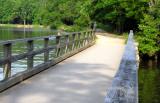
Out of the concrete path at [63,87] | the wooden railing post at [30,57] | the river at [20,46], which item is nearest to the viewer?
the concrete path at [63,87]

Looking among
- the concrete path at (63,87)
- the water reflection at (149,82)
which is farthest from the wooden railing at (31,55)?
the water reflection at (149,82)

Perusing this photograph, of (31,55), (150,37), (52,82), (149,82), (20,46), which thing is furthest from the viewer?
(20,46)

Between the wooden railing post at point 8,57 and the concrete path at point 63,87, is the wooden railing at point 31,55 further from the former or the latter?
the concrete path at point 63,87

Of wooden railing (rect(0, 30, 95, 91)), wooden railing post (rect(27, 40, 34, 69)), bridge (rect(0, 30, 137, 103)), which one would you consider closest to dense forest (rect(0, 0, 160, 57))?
wooden railing (rect(0, 30, 95, 91))

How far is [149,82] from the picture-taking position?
70.8 feet

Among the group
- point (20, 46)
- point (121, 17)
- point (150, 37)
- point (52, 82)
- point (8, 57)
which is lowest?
point (20, 46)

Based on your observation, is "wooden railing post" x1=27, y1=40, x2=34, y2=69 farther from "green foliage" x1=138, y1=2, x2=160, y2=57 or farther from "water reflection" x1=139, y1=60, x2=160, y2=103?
"green foliage" x1=138, y1=2, x2=160, y2=57

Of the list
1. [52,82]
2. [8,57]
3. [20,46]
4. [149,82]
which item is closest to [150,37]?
[149,82]

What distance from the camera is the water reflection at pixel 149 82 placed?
17758 millimetres

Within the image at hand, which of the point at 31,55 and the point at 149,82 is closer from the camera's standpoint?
the point at 31,55

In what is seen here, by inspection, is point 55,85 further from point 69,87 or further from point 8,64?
point 8,64

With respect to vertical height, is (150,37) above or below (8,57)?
below

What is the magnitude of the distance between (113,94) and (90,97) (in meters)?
4.99

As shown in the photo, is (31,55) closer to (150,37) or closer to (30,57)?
(30,57)
